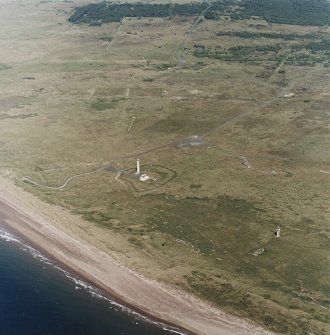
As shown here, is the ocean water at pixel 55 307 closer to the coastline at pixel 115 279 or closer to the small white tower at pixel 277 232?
the coastline at pixel 115 279

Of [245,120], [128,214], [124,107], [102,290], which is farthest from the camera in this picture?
[124,107]

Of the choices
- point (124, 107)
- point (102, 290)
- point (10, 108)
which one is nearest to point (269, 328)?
point (102, 290)

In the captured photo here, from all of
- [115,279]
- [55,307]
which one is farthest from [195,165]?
[55,307]

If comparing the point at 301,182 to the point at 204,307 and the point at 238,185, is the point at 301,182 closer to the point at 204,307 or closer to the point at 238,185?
→ the point at 238,185

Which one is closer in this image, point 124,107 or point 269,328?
point 269,328

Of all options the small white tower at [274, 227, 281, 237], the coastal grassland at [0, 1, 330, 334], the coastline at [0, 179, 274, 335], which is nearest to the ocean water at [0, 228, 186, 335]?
the coastline at [0, 179, 274, 335]

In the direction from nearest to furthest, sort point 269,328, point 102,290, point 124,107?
point 269,328, point 102,290, point 124,107

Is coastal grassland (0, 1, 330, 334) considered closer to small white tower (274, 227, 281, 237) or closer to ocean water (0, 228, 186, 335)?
small white tower (274, 227, 281, 237)
